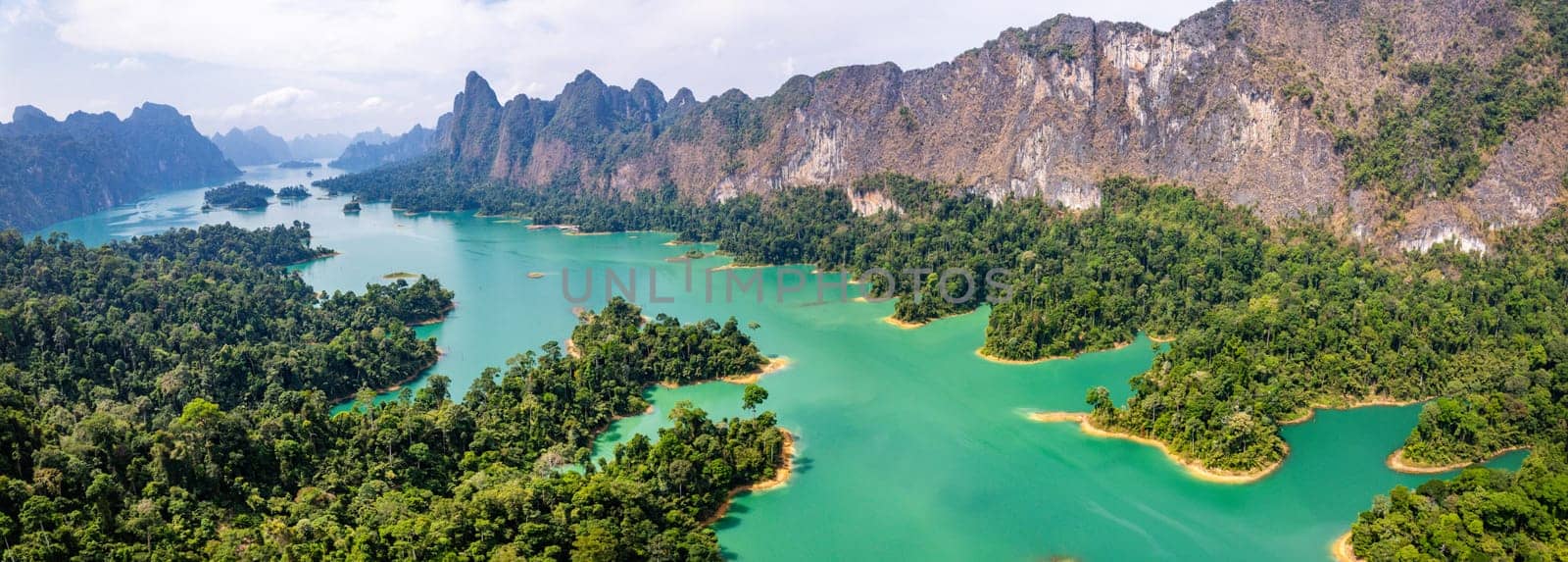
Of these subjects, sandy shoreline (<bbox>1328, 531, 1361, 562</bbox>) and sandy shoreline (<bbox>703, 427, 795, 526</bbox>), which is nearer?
sandy shoreline (<bbox>1328, 531, 1361, 562</bbox>)

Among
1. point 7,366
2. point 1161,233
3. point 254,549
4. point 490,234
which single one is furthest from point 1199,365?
point 490,234

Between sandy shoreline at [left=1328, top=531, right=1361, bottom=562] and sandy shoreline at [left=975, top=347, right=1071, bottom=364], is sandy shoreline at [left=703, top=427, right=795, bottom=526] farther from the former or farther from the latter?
sandy shoreline at [left=1328, top=531, right=1361, bottom=562]

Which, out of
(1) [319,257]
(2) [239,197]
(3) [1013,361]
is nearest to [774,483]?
(3) [1013,361]

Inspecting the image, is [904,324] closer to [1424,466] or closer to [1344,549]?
[1424,466]

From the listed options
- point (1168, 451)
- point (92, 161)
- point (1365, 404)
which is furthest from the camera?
point (92, 161)

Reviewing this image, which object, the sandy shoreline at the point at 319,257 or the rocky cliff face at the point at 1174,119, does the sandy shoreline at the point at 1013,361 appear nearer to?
the rocky cliff face at the point at 1174,119

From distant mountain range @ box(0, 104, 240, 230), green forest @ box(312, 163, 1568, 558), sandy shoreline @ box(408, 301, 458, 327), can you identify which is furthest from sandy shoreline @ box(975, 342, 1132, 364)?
distant mountain range @ box(0, 104, 240, 230)
